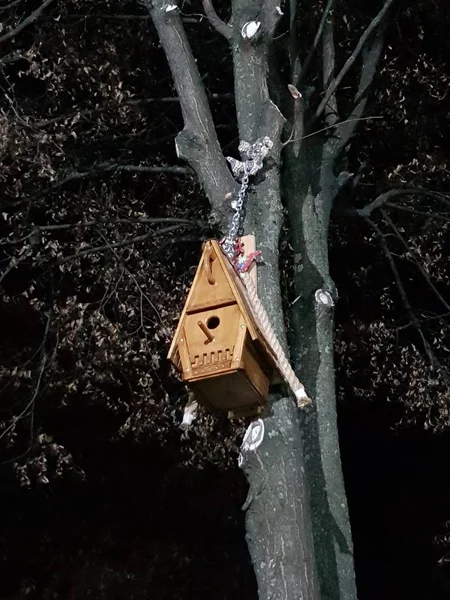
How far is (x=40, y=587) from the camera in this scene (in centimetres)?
979

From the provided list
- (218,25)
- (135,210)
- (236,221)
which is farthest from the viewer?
(135,210)

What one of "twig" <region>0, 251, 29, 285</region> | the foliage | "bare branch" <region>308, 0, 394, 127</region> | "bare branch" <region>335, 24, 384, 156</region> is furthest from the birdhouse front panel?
"twig" <region>0, 251, 29, 285</region>

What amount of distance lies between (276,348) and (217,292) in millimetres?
333

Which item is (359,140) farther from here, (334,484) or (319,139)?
(334,484)

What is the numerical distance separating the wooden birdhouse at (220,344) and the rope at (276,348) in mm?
41

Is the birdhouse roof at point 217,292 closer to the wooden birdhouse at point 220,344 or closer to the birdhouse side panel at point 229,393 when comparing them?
the wooden birdhouse at point 220,344

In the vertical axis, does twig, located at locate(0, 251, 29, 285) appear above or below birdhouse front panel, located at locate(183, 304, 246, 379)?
above

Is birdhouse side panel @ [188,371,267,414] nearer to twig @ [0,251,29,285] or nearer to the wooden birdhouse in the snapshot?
the wooden birdhouse

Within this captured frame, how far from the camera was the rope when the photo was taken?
129 inches

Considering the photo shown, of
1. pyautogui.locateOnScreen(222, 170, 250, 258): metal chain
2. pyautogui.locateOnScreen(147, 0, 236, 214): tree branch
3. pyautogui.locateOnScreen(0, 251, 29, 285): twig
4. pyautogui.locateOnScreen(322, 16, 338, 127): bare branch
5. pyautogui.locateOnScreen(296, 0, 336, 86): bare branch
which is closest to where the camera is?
pyautogui.locateOnScreen(222, 170, 250, 258): metal chain

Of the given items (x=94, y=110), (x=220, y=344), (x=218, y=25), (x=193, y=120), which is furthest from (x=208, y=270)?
(x=94, y=110)

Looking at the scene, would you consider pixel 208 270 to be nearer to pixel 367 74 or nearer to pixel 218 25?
pixel 218 25

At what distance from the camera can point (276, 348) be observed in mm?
3354

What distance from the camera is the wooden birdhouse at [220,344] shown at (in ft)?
10.3
